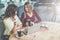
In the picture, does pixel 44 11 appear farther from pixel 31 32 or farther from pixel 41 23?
pixel 31 32

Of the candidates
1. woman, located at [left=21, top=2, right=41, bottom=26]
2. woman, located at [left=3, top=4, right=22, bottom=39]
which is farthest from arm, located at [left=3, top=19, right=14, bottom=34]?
woman, located at [left=21, top=2, right=41, bottom=26]

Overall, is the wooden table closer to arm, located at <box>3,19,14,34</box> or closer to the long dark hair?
arm, located at <box>3,19,14,34</box>

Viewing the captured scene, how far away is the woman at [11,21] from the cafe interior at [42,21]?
32 millimetres

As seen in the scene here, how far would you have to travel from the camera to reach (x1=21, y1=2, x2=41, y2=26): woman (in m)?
1.25

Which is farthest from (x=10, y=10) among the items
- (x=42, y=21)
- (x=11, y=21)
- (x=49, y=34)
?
(x=49, y=34)

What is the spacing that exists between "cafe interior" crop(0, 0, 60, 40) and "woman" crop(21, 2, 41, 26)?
0.10ft

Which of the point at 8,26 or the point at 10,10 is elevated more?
the point at 10,10

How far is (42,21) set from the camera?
1.24 meters

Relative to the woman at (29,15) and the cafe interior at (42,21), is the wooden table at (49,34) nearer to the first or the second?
the cafe interior at (42,21)

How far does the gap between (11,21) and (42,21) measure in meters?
0.33

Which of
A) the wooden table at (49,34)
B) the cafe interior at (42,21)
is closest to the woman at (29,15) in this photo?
the cafe interior at (42,21)

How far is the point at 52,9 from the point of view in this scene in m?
1.24

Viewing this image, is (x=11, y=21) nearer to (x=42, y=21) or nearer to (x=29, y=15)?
(x=29, y=15)

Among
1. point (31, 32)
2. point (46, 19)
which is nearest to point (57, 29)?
point (46, 19)
